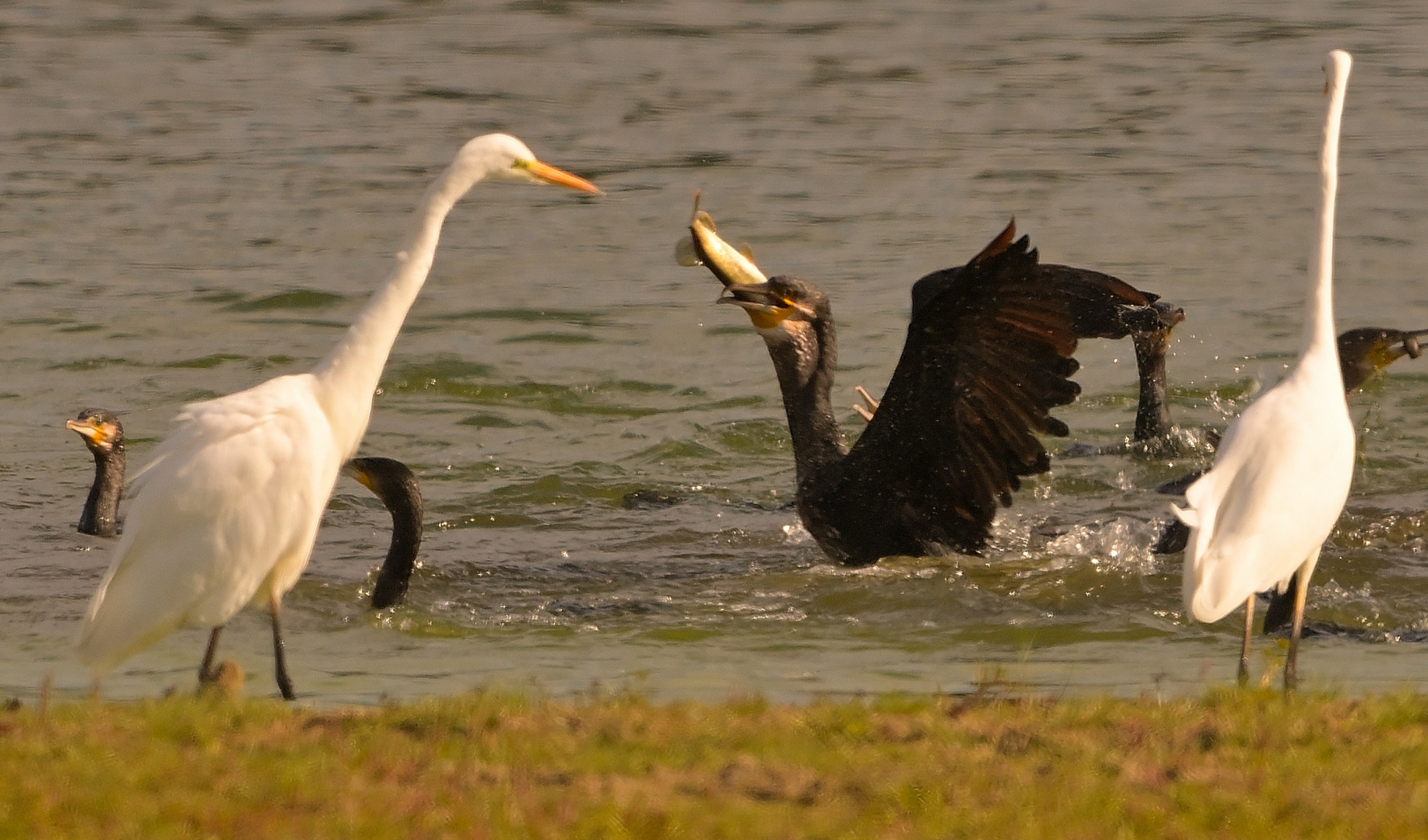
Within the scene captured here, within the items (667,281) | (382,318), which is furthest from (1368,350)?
(667,281)

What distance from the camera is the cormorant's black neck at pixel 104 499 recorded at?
393 inches

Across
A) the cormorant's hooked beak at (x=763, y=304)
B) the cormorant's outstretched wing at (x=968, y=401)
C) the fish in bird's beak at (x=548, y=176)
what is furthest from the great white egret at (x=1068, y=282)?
the fish in bird's beak at (x=548, y=176)

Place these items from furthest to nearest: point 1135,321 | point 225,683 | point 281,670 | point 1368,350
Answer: point 1135,321, point 1368,350, point 281,670, point 225,683

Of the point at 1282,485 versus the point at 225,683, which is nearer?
the point at 225,683

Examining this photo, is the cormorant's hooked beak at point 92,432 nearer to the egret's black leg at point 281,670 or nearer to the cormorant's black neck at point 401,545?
the cormorant's black neck at point 401,545

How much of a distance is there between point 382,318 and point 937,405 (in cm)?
251

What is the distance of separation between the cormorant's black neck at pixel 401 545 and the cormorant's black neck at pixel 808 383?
1.74 metres

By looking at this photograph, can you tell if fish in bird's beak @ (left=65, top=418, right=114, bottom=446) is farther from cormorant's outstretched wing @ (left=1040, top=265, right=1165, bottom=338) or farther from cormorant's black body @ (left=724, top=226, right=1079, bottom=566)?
cormorant's outstretched wing @ (left=1040, top=265, right=1165, bottom=338)

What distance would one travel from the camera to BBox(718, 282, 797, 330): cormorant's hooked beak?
8766 millimetres

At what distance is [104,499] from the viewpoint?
10039mm

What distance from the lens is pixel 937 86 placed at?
23781mm

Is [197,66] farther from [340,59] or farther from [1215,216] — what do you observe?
[1215,216]

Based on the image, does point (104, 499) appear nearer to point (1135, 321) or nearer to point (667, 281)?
point (1135, 321)

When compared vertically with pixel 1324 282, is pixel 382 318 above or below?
below
